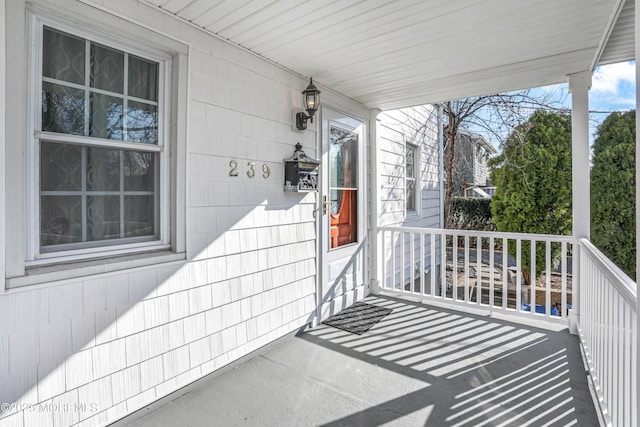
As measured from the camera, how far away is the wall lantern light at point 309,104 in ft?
11.1

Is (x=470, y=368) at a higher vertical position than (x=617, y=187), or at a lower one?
lower

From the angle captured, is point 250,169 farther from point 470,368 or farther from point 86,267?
point 470,368

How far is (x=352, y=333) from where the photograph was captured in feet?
11.4

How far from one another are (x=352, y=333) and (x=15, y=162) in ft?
9.70

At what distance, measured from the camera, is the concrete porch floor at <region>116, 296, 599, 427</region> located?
2189 mm

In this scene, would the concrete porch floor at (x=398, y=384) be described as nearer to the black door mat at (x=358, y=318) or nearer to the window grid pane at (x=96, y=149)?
the black door mat at (x=358, y=318)

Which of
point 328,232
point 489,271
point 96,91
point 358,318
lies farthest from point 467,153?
point 96,91

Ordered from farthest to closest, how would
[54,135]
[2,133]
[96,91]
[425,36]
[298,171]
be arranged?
[298,171] → [425,36] → [96,91] → [54,135] → [2,133]

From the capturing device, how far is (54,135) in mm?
1896

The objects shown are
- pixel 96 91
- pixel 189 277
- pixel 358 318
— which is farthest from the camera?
pixel 358 318

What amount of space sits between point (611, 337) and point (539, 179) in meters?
4.66

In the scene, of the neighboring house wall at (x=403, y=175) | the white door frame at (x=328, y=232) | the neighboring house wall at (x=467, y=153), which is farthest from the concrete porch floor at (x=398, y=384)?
the neighboring house wall at (x=467, y=153)

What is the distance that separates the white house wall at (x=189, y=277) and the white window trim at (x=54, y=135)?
0.20 ft

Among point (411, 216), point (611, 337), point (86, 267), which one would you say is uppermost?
point (411, 216)
